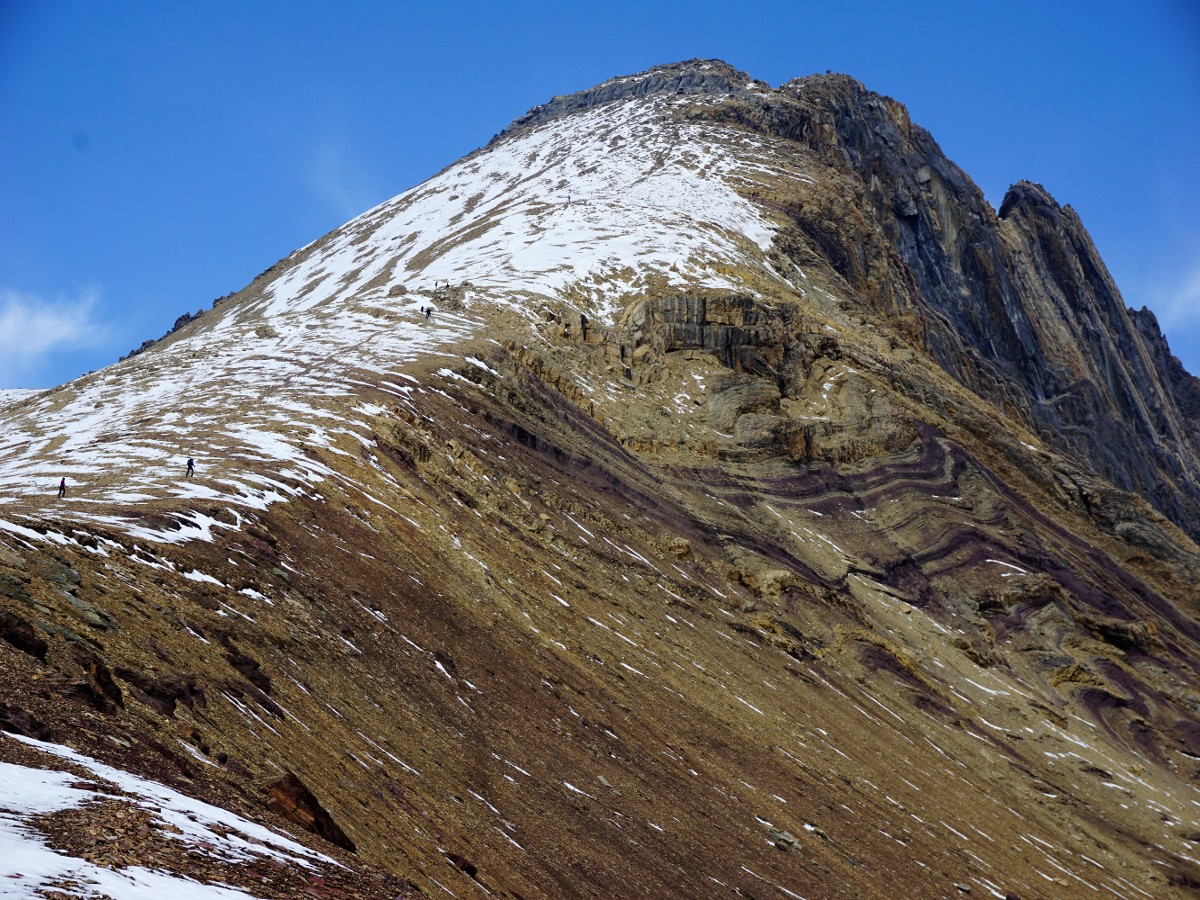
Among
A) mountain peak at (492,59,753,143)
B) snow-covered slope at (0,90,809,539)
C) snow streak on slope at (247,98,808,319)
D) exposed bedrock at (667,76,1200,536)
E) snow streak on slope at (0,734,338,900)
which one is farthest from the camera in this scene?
mountain peak at (492,59,753,143)

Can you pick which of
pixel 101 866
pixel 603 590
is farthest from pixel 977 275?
pixel 101 866

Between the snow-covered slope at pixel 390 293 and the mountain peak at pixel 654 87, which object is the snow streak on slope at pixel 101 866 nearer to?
the snow-covered slope at pixel 390 293

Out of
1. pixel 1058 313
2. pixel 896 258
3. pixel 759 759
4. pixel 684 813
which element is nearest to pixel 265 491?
pixel 684 813

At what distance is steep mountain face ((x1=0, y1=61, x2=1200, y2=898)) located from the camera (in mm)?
19406

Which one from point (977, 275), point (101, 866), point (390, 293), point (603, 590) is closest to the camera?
point (101, 866)

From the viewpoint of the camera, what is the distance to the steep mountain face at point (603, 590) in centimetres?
1941

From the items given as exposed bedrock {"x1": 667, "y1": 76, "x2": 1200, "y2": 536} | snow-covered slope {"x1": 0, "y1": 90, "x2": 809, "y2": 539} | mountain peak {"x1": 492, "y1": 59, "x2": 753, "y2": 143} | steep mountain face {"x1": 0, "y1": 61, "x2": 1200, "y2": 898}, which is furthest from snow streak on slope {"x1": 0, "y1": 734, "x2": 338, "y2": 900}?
mountain peak {"x1": 492, "y1": 59, "x2": 753, "y2": 143}

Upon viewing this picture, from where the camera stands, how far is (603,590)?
44.3 meters

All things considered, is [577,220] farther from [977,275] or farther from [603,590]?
[977,275]

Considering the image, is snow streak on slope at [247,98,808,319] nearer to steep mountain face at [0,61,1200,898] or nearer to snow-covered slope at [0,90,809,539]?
snow-covered slope at [0,90,809,539]

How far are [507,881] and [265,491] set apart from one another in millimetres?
15415

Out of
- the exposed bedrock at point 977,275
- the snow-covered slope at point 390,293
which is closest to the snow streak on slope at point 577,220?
the snow-covered slope at point 390,293

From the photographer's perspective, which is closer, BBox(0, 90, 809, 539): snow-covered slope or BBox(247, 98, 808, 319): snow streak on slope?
BBox(0, 90, 809, 539): snow-covered slope

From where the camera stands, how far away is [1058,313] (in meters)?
143
